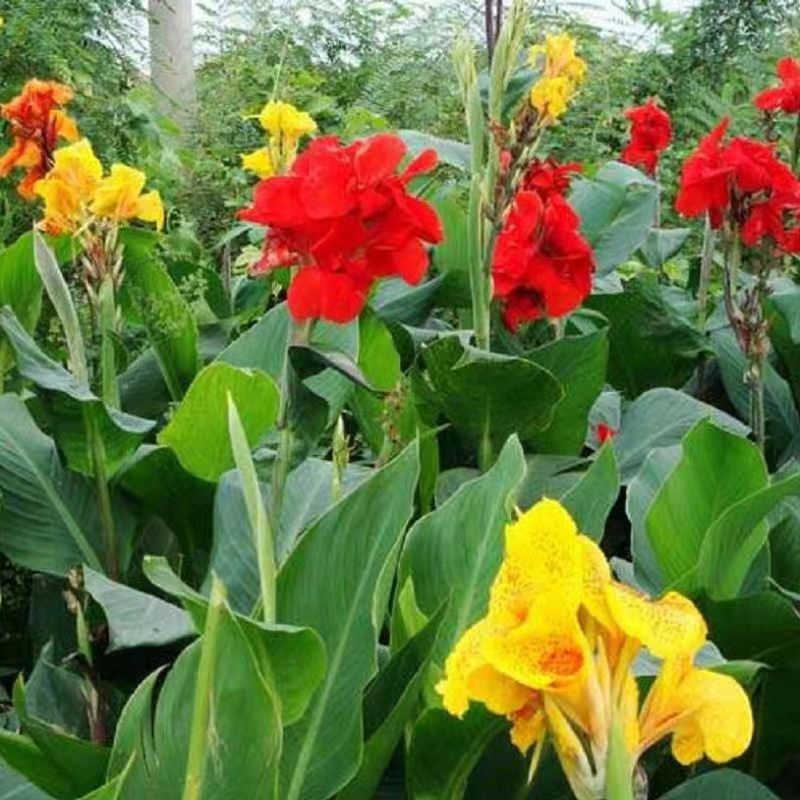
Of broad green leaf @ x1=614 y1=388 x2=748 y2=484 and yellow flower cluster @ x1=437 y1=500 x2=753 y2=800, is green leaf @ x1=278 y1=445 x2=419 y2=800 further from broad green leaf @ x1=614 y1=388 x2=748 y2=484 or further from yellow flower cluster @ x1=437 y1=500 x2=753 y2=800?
broad green leaf @ x1=614 y1=388 x2=748 y2=484

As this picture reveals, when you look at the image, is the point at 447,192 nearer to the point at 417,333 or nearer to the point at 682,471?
the point at 417,333

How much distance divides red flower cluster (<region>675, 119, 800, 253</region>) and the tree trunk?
185 inches

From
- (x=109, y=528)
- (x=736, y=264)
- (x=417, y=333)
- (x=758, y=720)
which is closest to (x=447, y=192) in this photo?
(x=417, y=333)

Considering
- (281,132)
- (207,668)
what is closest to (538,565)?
(207,668)

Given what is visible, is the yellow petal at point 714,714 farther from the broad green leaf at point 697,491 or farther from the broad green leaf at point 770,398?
the broad green leaf at point 770,398

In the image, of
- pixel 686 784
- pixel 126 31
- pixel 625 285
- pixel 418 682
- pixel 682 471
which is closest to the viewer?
pixel 418 682

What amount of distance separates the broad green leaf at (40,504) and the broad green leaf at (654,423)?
27.1 inches

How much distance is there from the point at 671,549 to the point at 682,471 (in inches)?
3.1

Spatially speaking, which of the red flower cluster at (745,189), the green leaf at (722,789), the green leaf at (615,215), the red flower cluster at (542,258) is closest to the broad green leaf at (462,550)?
the green leaf at (722,789)

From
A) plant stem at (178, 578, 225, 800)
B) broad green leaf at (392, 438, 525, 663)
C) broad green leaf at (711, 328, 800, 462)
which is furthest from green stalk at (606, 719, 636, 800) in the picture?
broad green leaf at (711, 328, 800, 462)

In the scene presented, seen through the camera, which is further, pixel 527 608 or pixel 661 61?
pixel 661 61

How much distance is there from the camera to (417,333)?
7.11ft

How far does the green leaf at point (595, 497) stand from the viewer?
1.41m

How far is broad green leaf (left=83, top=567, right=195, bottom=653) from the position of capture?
1.28 metres
